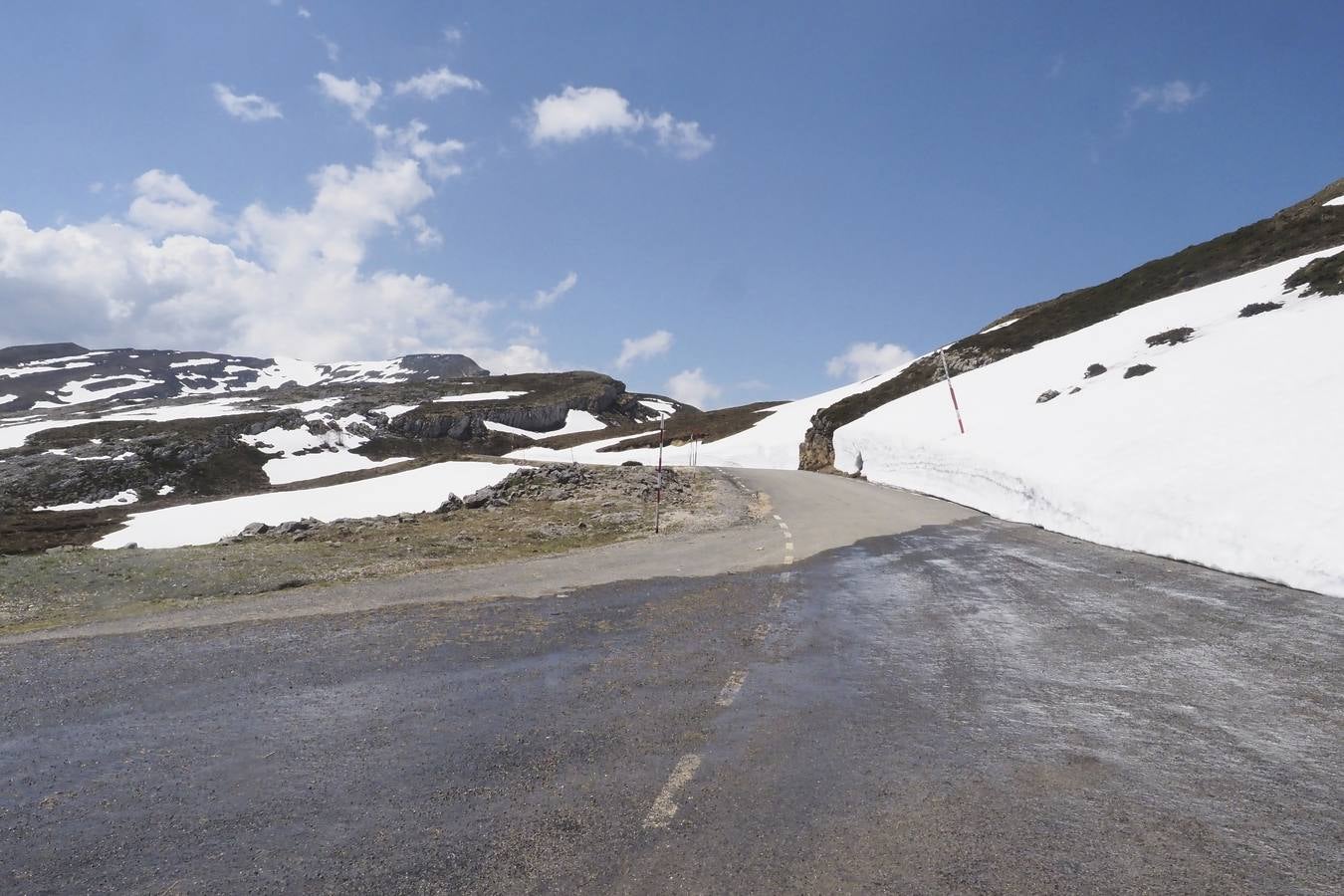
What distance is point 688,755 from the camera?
452cm

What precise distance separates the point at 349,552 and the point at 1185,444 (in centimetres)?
1731

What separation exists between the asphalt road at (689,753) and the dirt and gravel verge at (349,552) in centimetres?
294

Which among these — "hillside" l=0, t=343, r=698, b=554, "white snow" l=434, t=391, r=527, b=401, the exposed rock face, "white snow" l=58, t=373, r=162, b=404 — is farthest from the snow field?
"white snow" l=58, t=373, r=162, b=404

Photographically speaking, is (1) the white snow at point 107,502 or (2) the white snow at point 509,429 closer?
(1) the white snow at point 107,502

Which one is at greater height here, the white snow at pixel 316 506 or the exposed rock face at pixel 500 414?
the exposed rock face at pixel 500 414

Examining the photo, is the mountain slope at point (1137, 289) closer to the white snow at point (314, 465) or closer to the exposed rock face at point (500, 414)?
the white snow at point (314, 465)

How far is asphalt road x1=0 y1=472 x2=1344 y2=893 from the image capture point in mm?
3367

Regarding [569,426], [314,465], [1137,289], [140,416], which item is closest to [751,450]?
[1137,289]

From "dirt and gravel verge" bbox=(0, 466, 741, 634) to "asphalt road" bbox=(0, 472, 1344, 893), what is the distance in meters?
2.94

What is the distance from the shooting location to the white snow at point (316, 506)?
28.9m

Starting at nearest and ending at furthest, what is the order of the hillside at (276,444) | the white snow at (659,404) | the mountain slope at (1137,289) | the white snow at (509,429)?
1. the hillside at (276,444)
2. the mountain slope at (1137,289)
3. the white snow at (509,429)
4. the white snow at (659,404)

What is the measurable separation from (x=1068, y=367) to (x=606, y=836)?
107 feet

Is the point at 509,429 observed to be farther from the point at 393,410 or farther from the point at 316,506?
the point at 316,506

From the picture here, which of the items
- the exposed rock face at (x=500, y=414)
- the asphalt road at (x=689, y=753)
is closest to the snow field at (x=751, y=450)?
the exposed rock face at (x=500, y=414)
